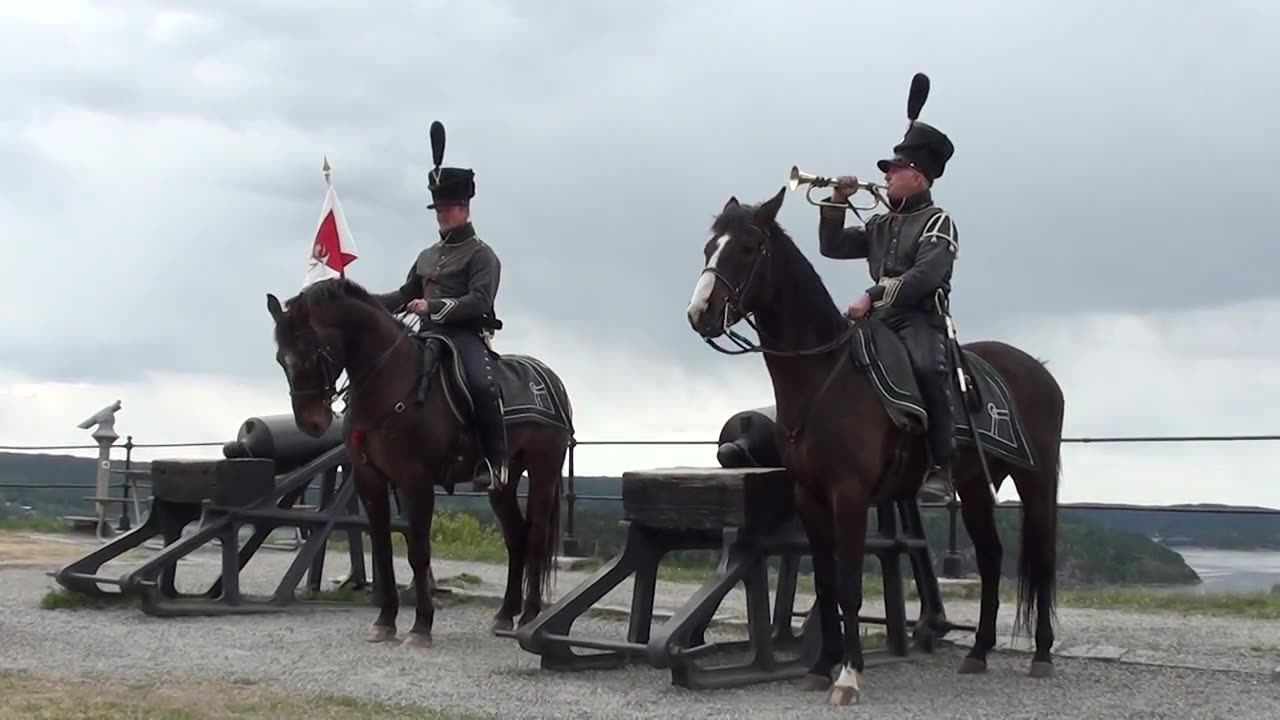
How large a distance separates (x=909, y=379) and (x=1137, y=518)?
5055 mm

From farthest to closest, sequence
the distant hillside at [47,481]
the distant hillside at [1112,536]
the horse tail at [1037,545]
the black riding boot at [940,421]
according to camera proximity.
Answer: the distant hillside at [47,481] → the distant hillside at [1112,536] → the horse tail at [1037,545] → the black riding boot at [940,421]

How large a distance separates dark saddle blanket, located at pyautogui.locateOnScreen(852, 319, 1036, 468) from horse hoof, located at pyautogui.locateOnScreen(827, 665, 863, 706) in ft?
3.70

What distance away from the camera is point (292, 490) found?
Answer: 421 inches

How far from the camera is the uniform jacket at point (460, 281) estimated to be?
878cm

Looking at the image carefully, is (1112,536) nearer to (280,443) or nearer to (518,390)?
(518,390)

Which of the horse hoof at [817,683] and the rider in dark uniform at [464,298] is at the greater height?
the rider in dark uniform at [464,298]

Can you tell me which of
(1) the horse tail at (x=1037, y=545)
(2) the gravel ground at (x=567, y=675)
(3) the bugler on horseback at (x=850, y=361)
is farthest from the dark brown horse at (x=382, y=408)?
(1) the horse tail at (x=1037, y=545)

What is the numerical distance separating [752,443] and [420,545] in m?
2.04

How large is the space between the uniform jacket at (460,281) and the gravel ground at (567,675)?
75.5 inches

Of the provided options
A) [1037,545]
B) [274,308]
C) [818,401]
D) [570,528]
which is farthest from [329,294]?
[570,528]

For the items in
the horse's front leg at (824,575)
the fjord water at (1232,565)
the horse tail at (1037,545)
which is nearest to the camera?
the horse's front leg at (824,575)

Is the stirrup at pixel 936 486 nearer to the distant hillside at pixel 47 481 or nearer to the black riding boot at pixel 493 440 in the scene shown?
the black riding boot at pixel 493 440

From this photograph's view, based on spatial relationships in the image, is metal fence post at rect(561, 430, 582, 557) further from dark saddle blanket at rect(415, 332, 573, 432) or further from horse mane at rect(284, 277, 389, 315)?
horse mane at rect(284, 277, 389, 315)

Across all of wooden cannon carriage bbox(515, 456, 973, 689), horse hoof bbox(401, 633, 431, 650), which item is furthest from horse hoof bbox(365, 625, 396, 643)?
wooden cannon carriage bbox(515, 456, 973, 689)
